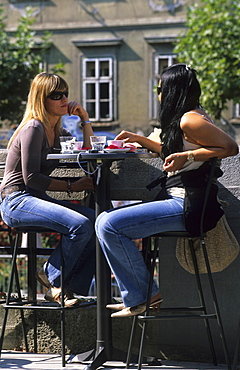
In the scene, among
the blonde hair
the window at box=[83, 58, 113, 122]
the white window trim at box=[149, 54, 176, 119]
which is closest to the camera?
the blonde hair

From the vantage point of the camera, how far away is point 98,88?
75.8ft

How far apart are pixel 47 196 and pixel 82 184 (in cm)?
26

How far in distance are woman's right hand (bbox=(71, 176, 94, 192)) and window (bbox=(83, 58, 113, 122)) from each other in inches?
731

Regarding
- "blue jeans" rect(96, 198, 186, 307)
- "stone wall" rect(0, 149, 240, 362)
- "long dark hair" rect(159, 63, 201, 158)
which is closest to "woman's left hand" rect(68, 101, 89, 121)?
"stone wall" rect(0, 149, 240, 362)

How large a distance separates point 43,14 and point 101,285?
65.2 ft

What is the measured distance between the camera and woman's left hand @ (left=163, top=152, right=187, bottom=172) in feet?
13.0

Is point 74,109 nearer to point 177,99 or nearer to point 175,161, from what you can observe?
point 177,99

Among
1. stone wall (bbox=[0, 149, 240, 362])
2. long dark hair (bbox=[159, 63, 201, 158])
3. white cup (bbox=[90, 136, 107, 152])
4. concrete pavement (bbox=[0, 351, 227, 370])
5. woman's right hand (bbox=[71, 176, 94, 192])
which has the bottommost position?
concrete pavement (bbox=[0, 351, 227, 370])

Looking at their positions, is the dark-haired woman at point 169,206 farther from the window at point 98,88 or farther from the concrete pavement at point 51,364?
the window at point 98,88

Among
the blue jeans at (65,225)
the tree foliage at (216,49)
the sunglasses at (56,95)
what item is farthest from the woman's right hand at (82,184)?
the tree foliage at (216,49)

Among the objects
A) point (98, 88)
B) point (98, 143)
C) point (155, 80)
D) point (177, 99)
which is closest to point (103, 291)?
point (98, 143)

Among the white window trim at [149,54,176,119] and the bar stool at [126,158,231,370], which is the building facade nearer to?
the white window trim at [149,54,176,119]

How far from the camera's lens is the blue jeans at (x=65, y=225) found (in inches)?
168

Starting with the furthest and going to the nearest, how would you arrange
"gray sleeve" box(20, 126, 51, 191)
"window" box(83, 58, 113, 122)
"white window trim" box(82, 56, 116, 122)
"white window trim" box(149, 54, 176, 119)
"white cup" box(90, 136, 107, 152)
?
1. "window" box(83, 58, 113, 122)
2. "white window trim" box(82, 56, 116, 122)
3. "white window trim" box(149, 54, 176, 119)
4. "gray sleeve" box(20, 126, 51, 191)
5. "white cup" box(90, 136, 107, 152)
